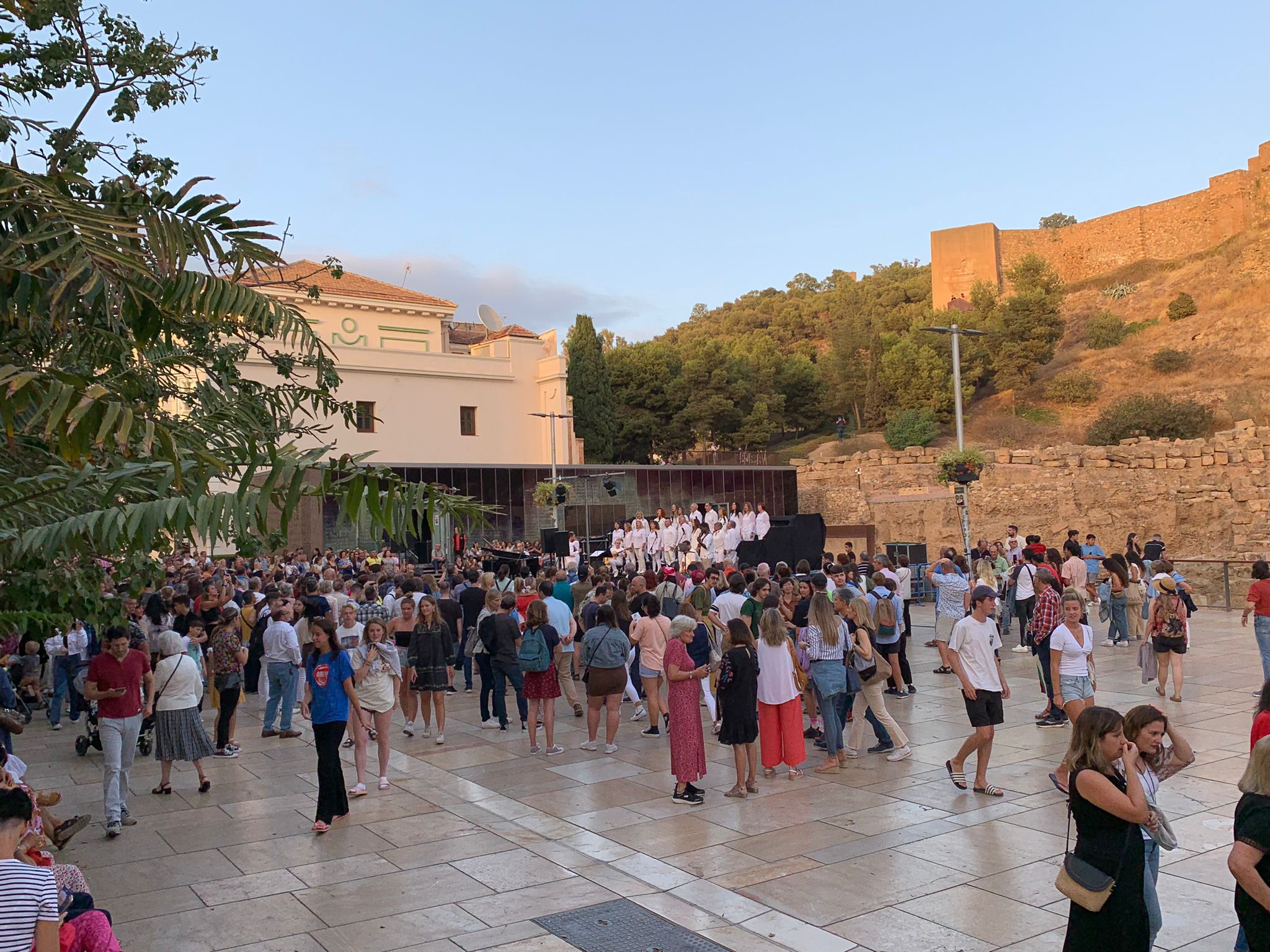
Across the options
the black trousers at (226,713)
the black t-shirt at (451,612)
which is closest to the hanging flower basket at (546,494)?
the black t-shirt at (451,612)

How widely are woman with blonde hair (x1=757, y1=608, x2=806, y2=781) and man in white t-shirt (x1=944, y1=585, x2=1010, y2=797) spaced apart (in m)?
1.35

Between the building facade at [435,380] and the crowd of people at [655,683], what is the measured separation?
2846 centimetres

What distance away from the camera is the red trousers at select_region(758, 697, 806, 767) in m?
8.73

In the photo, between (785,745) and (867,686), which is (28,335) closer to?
(785,745)

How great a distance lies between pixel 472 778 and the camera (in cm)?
936

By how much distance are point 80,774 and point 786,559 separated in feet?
48.9

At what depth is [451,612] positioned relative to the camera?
1316 cm

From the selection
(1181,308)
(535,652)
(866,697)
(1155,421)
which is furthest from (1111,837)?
(1181,308)

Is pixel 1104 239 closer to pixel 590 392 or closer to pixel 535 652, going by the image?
pixel 590 392

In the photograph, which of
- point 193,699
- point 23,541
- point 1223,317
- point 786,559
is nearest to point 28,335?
point 23,541

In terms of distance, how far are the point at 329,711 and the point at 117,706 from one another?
1.77 meters

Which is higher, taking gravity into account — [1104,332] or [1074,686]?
[1104,332]

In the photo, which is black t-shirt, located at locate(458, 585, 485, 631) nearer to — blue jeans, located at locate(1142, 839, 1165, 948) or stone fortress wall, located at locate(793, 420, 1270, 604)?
blue jeans, located at locate(1142, 839, 1165, 948)

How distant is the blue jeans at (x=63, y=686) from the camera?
12.1 meters
